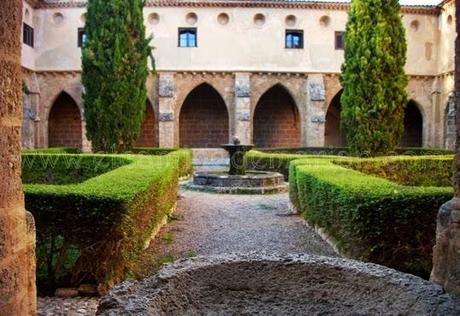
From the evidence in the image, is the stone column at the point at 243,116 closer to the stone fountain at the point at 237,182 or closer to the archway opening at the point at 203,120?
the archway opening at the point at 203,120

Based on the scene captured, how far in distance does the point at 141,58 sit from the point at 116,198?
12442mm

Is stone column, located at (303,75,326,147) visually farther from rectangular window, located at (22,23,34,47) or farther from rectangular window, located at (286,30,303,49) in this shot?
rectangular window, located at (22,23,34,47)

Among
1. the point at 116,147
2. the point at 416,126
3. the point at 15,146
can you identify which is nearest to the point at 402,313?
the point at 15,146

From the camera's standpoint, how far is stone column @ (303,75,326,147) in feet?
72.3

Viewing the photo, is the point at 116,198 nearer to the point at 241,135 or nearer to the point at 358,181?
the point at 358,181

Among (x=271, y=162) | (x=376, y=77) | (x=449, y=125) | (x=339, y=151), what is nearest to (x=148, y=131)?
(x=339, y=151)

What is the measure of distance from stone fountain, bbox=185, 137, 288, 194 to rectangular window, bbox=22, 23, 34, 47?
12.1 meters

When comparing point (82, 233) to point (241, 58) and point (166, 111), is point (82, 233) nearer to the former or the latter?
point (166, 111)

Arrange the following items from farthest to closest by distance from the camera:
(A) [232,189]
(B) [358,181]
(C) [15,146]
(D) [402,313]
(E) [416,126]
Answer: (E) [416,126]
(A) [232,189]
(B) [358,181]
(C) [15,146]
(D) [402,313]

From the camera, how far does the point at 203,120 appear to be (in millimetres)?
24312

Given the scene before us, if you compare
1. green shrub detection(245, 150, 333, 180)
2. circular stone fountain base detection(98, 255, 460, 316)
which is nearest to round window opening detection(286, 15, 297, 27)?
green shrub detection(245, 150, 333, 180)

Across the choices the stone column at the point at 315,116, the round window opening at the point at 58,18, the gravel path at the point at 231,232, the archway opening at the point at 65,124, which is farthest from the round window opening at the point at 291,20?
the gravel path at the point at 231,232

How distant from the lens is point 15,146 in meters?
2.42

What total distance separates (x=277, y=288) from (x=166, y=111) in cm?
1950
